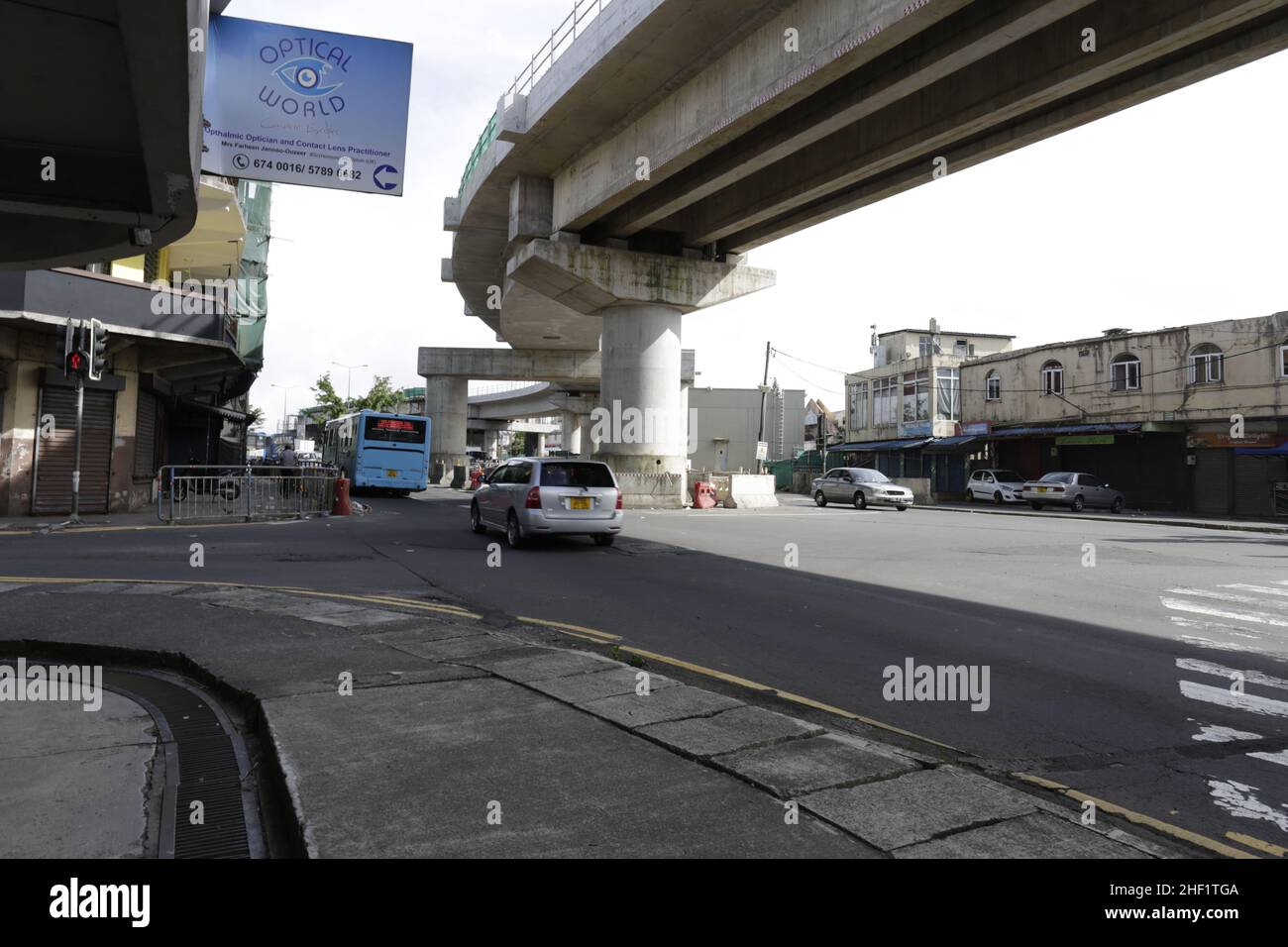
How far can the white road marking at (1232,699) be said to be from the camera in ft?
18.1

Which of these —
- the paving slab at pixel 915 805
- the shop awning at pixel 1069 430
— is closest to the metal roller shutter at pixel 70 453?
the paving slab at pixel 915 805

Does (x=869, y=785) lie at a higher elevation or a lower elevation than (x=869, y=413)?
lower

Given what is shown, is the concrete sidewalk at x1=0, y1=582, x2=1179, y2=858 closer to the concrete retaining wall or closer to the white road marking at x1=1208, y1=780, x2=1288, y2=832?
the white road marking at x1=1208, y1=780, x2=1288, y2=832

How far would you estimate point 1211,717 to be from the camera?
533cm

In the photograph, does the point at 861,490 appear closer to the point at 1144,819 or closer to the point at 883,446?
the point at 883,446

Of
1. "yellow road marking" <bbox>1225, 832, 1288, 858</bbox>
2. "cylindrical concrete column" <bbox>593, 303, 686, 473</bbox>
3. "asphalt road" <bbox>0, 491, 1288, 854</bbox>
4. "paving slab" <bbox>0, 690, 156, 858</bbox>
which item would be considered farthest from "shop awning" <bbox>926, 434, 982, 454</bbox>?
"paving slab" <bbox>0, 690, 156, 858</bbox>

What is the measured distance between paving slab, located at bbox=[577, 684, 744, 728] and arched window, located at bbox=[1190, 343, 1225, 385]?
36.4 metres

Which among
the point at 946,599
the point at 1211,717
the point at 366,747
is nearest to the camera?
the point at 366,747

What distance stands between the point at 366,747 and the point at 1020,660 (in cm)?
533

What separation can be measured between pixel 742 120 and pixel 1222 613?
13.4 meters

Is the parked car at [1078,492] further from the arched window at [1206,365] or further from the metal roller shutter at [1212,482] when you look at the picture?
the arched window at [1206,365]

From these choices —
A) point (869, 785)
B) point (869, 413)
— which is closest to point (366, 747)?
point (869, 785)

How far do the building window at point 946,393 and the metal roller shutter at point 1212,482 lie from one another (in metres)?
13.5
